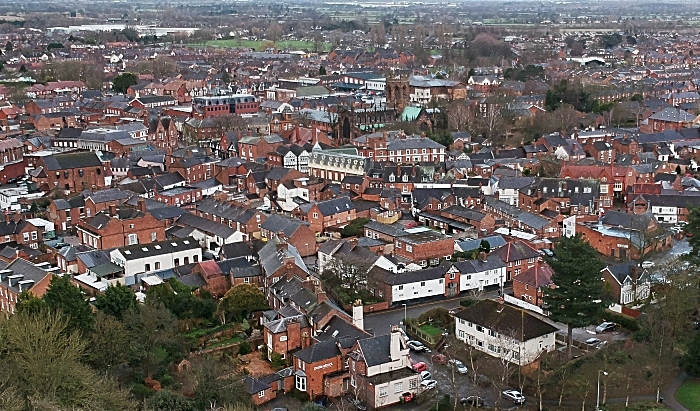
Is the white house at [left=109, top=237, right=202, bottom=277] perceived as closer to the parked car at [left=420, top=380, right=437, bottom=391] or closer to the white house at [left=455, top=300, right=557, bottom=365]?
the white house at [left=455, top=300, right=557, bottom=365]

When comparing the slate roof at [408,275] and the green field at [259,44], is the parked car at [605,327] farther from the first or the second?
the green field at [259,44]

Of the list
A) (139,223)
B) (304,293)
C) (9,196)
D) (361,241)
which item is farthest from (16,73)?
(304,293)

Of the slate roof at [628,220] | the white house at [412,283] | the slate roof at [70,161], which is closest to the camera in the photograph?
the white house at [412,283]

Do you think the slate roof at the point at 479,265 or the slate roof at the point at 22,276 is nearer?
the slate roof at the point at 22,276

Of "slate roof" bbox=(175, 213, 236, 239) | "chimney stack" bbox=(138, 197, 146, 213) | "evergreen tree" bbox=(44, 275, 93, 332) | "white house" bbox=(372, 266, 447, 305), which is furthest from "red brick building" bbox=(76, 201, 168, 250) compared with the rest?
"white house" bbox=(372, 266, 447, 305)

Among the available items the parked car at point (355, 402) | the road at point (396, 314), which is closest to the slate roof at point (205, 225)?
the road at point (396, 314)

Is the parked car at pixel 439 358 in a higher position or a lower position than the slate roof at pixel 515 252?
lower

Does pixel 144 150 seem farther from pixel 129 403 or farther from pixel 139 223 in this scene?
pixel 129 403
